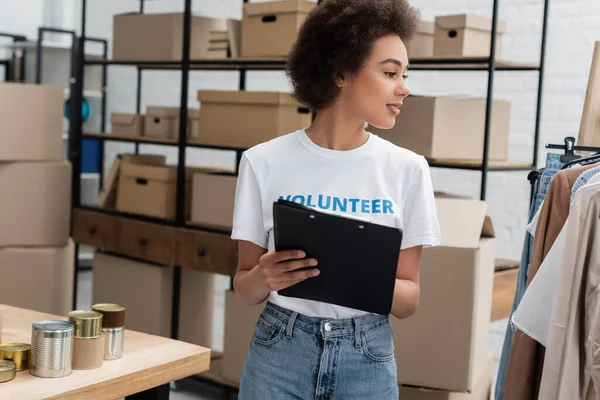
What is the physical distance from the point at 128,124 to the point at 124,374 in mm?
2642

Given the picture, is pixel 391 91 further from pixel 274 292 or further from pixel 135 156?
pixel 135 156

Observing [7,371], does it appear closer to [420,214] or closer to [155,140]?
[420,214]

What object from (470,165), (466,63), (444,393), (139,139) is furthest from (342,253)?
(139,139)

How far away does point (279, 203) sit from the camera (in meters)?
1.30

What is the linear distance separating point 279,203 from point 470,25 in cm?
183

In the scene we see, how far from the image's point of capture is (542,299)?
1522mm

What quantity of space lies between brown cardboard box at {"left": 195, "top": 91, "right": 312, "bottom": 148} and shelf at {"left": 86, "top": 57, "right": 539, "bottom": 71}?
0.15 metres

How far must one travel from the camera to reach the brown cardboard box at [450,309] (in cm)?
250

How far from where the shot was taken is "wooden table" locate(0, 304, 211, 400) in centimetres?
136

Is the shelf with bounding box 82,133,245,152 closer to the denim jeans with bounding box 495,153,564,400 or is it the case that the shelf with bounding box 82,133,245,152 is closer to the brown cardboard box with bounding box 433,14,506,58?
the brown cardboard box with bounding box 433,14,506,58

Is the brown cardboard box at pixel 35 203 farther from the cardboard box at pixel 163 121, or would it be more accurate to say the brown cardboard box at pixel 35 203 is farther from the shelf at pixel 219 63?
the shelf at pixel 219 63

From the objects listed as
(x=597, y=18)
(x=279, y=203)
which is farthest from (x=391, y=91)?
(x=597, y=18)

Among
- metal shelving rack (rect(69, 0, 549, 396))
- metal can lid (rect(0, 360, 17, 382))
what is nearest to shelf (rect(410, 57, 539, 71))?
metal shelving rack (rect(69, 0, 549, 396))

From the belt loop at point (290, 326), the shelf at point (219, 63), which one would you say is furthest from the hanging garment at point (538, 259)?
the shelf at point (219, 63)
